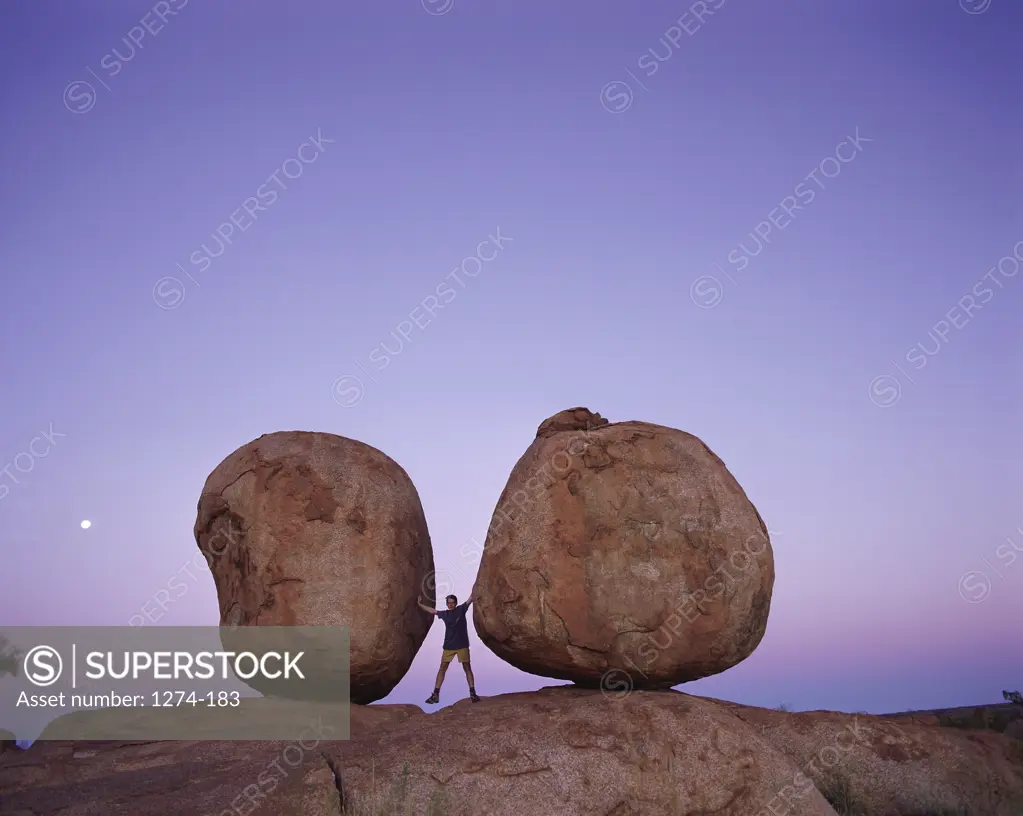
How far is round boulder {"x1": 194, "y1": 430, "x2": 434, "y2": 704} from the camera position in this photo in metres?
14.0

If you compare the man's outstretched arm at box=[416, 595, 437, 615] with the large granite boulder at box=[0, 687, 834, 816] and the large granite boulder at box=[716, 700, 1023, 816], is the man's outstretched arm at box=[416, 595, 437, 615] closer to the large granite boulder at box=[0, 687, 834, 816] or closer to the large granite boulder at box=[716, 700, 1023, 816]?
the large granite boulder at box=[0, 687, 834, 816]

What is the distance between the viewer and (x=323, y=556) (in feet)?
46.1

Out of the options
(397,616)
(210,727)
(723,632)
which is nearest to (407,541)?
(397,616)

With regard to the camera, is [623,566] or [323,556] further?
[323,556]

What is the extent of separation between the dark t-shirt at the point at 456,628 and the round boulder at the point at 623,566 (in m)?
0.76

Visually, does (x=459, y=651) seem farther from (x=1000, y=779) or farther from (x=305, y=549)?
(x=1000, y=779)

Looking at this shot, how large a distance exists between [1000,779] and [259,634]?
9855mm

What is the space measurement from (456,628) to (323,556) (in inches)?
79.0

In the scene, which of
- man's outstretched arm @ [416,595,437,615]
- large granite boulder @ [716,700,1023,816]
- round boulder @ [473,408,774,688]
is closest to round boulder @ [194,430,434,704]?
man's outstretched arm @ [416,595,437,615]

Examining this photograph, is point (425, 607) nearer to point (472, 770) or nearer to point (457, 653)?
point (457, 653)

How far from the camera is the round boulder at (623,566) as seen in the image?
12430 mm

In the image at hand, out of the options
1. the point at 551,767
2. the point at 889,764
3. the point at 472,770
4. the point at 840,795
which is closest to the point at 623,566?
the point at 551,767

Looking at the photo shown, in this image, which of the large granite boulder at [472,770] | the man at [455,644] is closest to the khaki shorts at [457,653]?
the man at [455,644]

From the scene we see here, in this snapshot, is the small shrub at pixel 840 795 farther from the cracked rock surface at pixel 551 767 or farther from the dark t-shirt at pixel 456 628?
the dark t-shirt at pixel 456 628
